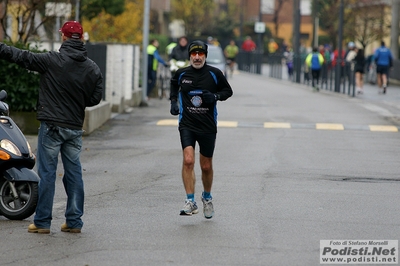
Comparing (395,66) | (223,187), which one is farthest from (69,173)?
(395,66)

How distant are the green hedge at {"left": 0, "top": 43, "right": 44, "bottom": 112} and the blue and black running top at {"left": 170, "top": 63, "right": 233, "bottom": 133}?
25.0 ft

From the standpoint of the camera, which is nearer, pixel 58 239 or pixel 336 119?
pixel 58 239

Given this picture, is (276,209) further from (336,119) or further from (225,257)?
(336,119)

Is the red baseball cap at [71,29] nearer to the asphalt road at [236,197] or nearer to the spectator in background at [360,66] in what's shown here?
the asphalt road at [236,197]

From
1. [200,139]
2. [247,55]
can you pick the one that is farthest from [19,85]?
[247,55]

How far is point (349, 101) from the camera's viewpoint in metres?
27.8

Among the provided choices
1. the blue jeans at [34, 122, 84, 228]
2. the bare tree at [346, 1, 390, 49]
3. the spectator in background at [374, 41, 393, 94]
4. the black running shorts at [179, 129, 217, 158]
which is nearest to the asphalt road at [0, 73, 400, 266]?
the blue jeans at [34, 122, 84, 228]

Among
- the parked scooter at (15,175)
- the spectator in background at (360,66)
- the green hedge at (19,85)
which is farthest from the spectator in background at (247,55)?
the parked scooter at (15,175)

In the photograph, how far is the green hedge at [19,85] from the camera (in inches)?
642

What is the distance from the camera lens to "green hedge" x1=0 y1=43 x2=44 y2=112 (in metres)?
16.3

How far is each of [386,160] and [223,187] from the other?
3.93 m

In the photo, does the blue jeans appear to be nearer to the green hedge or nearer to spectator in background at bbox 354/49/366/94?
the green hedge

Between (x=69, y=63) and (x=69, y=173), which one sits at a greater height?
(x=69, y=63)

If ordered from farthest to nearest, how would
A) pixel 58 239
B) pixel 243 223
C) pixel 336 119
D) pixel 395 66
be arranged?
pixel 395 66
pixel 336 119
pixel 243 223
pixel 58 239
